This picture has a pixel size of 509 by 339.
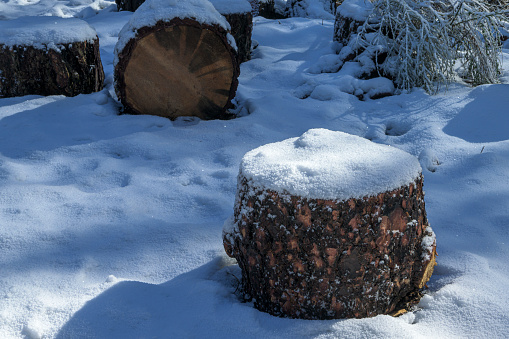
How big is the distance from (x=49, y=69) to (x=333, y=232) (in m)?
2.89

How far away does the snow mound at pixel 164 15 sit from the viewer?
3.26m

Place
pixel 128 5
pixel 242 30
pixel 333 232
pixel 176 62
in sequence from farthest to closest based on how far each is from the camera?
pixel 128 5 → pixel 242 30 → pixel 176 62 → pixel 333 232

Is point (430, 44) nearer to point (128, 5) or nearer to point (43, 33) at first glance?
point (43, 33)

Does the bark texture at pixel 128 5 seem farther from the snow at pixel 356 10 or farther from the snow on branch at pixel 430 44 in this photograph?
the snow on branch at pixel 430 44

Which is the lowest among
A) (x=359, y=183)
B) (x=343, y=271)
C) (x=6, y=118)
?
(x=6, y=118)

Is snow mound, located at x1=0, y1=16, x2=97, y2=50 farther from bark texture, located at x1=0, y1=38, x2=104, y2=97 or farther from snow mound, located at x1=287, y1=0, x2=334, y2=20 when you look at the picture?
snow mound, located at x1=287, y1=0, x2=334, y2=20

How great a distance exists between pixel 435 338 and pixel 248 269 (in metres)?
0.62

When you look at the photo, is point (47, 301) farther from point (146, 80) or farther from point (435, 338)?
point (146, 80)

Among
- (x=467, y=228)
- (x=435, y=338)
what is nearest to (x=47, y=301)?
(x=435, y=338)

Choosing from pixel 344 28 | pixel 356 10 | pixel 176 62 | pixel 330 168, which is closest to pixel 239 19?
pixel 344 28

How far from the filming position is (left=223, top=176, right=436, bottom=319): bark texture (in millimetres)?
1479

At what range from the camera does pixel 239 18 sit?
14.8 feet

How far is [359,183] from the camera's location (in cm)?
148

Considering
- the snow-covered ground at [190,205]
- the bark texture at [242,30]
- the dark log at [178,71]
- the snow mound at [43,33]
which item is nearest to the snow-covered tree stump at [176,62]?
the dark log at [178,71]
